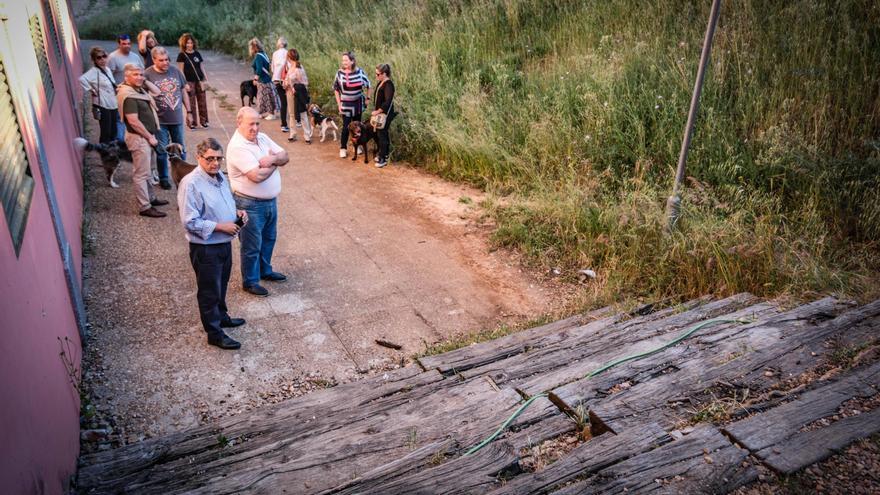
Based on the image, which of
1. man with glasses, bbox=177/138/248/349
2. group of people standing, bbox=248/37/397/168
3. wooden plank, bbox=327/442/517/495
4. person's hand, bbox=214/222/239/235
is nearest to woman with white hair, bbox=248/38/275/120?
group of people standing, bbox=248/37/397/168

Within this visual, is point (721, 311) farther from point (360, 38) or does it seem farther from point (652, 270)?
point (360, 38)

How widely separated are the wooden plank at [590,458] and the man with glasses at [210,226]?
10.8ft

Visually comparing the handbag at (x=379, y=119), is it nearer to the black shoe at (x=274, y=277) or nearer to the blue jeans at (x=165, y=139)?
the blue jeans at (x=165, y=139)

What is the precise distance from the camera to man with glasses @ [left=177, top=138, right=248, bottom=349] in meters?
4.95

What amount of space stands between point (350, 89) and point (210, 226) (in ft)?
18.7

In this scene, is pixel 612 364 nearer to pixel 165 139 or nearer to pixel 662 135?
pixel 662 135

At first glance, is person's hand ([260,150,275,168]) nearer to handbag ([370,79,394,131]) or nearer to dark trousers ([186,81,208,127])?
handbag ([370,79,394,131])

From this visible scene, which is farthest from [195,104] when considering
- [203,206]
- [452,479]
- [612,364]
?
[452,479]

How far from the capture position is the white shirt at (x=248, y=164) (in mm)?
5673

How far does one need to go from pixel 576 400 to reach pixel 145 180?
255 inches

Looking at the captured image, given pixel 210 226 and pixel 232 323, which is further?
pixel 232 323

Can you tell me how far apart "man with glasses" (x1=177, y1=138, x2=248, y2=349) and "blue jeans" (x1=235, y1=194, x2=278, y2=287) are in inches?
21.8

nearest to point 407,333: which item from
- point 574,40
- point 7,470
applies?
point 7,470

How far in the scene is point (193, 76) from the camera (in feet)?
37.3
